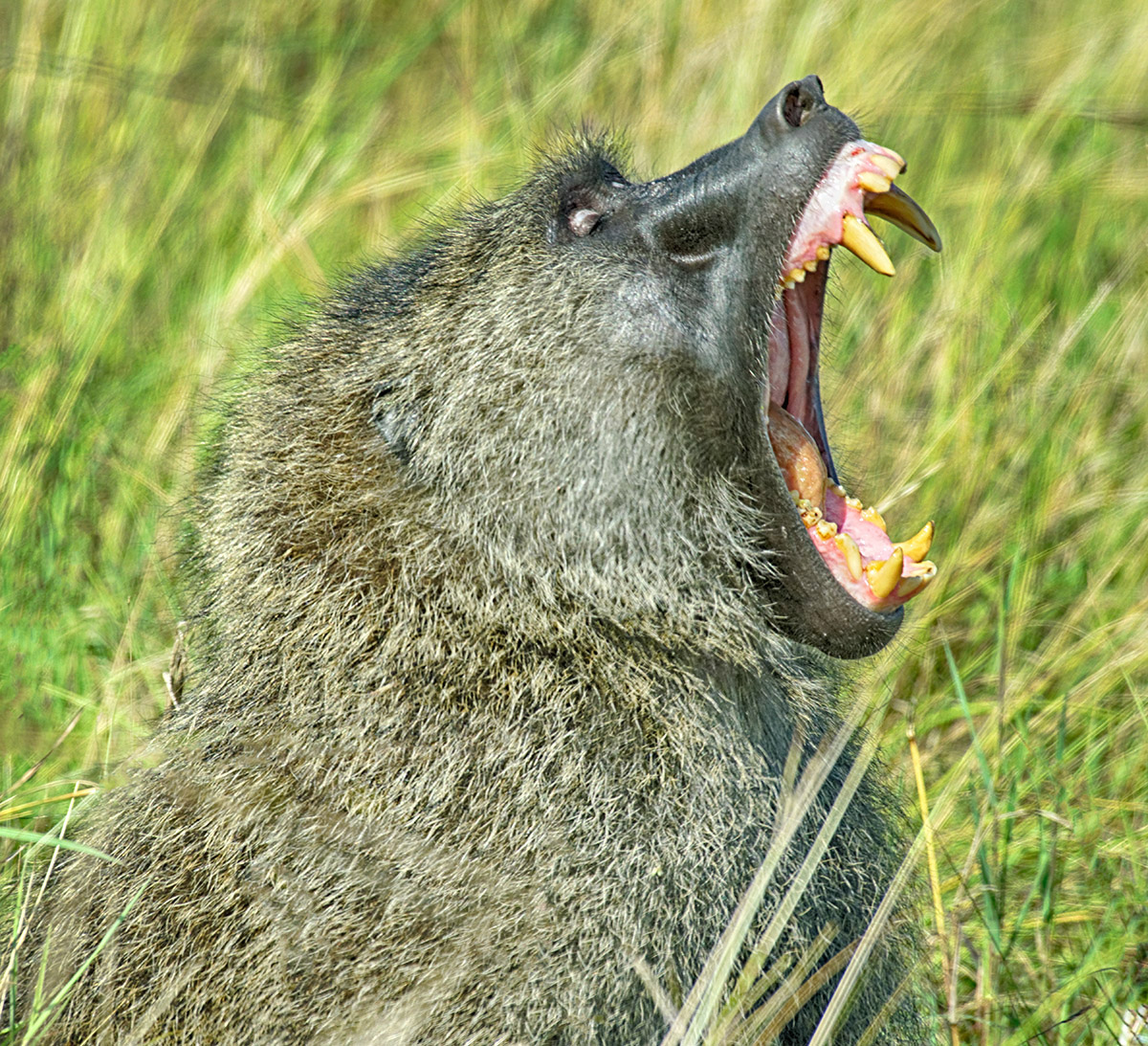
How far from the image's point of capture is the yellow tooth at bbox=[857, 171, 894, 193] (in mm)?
2834

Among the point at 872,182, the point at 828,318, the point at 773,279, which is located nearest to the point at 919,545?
the point at 773,279

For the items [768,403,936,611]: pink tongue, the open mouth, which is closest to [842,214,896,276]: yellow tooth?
the open mouth

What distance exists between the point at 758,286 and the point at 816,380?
41 cm

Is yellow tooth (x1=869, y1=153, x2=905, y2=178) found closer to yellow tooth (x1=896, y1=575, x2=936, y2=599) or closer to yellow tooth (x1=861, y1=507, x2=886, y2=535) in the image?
yellow tooth (x1=861, y1=507, x2=886, y2=535)

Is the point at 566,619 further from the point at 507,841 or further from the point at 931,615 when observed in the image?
the point at 931,615

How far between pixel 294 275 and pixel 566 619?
3.15 meters

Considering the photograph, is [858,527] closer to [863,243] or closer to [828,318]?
[863,243]

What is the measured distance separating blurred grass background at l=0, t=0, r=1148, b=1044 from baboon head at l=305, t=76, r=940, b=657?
593 mm

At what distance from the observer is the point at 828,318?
141 inches

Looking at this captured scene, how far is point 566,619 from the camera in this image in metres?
2.80

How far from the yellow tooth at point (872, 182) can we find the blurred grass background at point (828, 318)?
103cm

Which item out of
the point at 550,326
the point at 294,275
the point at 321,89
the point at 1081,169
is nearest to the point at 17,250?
the point at 294,275

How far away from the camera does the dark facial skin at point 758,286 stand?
112 inches

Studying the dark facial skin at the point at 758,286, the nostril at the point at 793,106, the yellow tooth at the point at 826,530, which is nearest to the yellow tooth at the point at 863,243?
the dark facial skin at the point at 758,286
